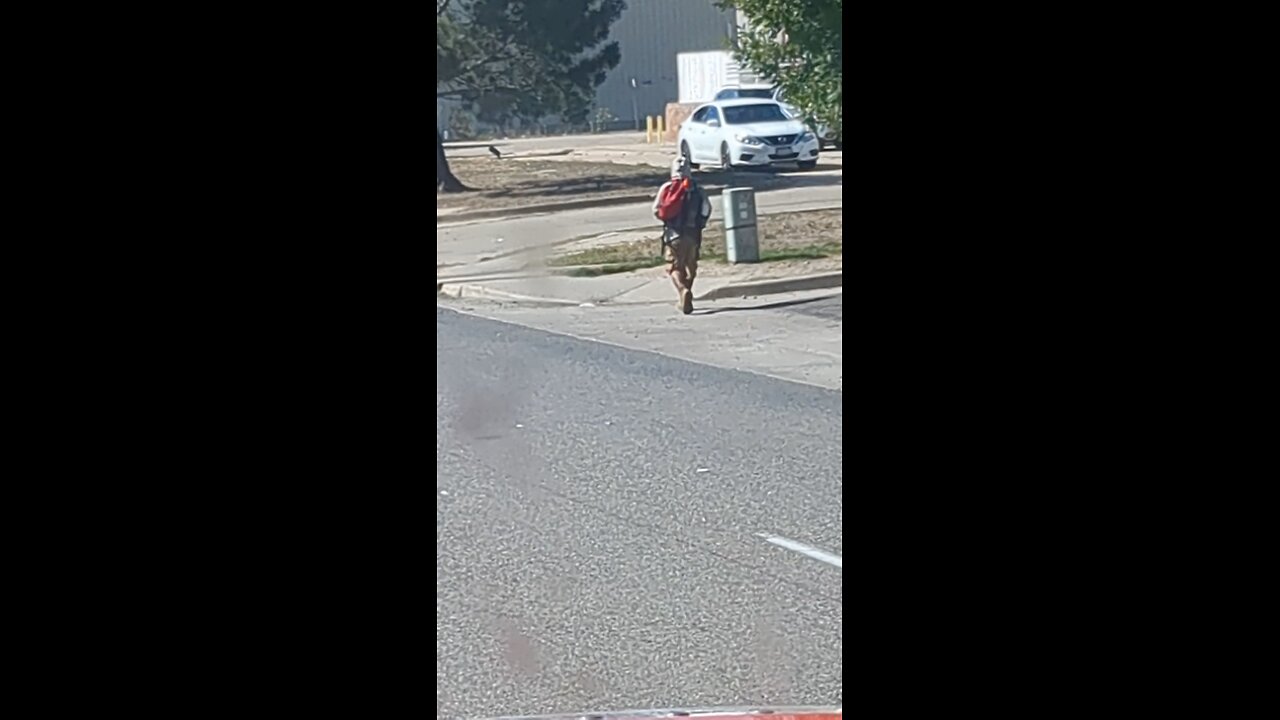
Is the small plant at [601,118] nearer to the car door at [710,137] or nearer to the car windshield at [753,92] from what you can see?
the car door at [710,137]

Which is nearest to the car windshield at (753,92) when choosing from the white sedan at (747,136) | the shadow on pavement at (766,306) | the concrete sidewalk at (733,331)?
the white sedan at (747,136)

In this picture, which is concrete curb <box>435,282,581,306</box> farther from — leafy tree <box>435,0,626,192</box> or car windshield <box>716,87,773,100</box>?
leafy tree <box>435,0,626,192</box>

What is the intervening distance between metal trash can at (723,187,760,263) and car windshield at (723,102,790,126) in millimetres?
814

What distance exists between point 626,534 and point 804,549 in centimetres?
42

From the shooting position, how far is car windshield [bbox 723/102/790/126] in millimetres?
3215

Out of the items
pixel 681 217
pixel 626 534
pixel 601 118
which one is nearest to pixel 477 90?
pixel 601 118

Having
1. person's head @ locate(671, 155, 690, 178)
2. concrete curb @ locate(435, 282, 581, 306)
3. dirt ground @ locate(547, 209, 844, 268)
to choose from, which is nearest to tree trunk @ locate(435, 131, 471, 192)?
concrete curb @ locate(435, 282, 581, 306)

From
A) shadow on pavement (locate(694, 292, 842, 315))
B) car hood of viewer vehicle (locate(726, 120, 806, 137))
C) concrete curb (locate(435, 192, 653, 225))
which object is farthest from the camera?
shadow on pavement (locate(694, 292, 842, 315))

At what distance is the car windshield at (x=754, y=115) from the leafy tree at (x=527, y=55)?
1.43 meters

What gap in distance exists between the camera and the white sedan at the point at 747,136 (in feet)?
9.55

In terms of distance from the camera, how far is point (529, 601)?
340 centimetres
